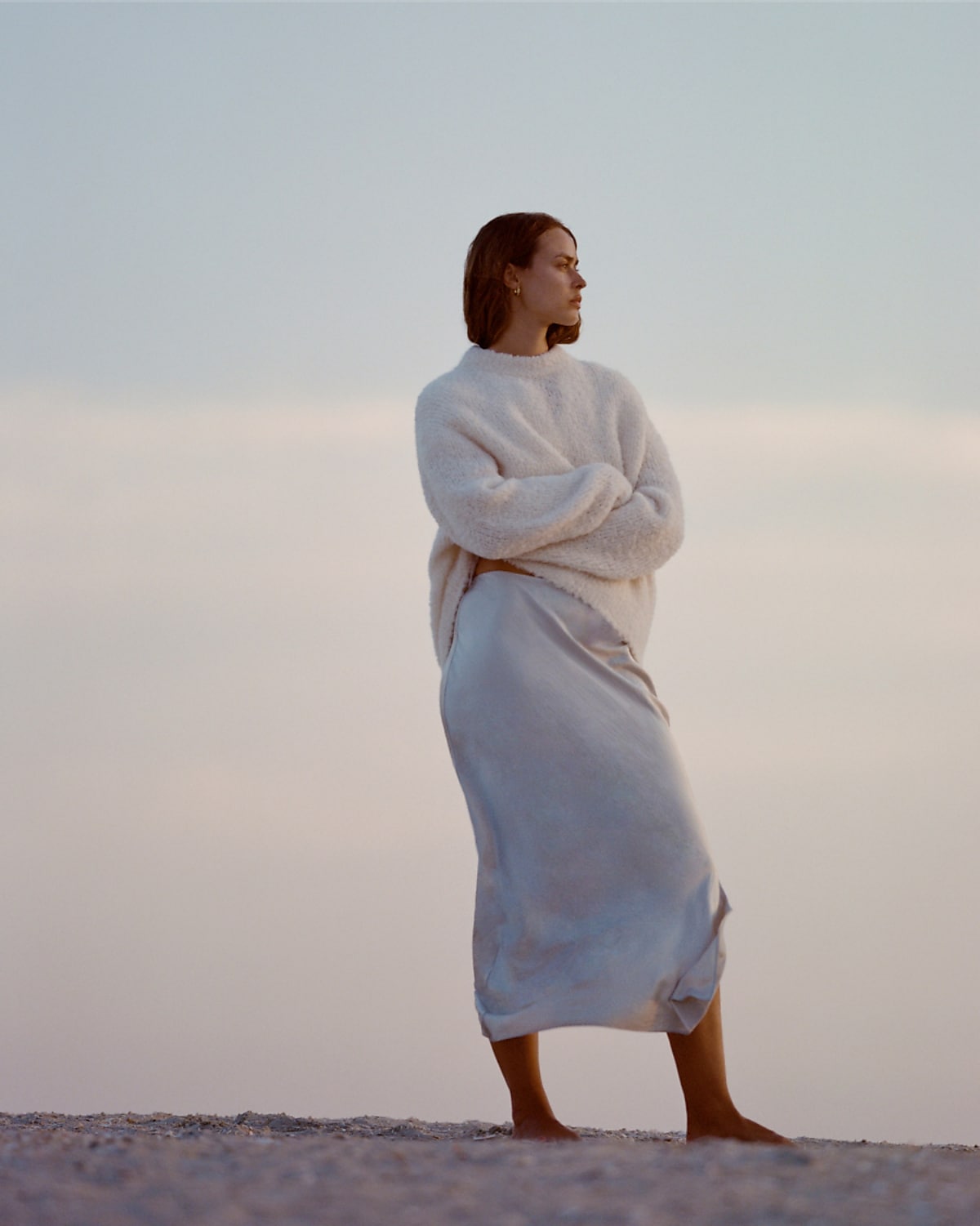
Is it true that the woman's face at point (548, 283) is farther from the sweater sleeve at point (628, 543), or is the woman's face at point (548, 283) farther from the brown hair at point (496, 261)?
the sweater sleeve at point (628, 543)

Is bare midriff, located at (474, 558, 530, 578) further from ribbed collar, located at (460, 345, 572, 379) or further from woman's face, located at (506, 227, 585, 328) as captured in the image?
woman's face, located at (506, 227, 585, 328)

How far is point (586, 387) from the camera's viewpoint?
14.5 ft

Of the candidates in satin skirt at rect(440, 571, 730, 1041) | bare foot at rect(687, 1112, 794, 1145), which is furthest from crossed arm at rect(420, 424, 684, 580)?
bare foot at rect(687, 1112, 794, 1145)

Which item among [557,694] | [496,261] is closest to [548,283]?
[496,261]

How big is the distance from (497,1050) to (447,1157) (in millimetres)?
1262

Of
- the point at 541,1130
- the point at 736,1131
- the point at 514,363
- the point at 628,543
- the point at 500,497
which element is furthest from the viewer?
the point at 514,363

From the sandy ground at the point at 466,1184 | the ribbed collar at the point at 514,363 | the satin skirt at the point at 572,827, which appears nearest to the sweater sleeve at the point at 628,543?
the satin skirt at the point at 572,827

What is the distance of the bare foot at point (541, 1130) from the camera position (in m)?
3.93

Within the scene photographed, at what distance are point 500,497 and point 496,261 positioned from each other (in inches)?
30.3

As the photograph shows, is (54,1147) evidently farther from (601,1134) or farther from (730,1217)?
(601,1134)

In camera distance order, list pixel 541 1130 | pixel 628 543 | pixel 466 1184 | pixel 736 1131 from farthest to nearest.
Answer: pixel 628 543 < pixel 541 1130 < pixel 736 1131 < pixel 466 1184

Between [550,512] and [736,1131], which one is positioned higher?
[550,512]

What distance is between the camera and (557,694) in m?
4.07

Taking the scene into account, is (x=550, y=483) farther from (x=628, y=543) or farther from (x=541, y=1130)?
(x=541, y=1130)
